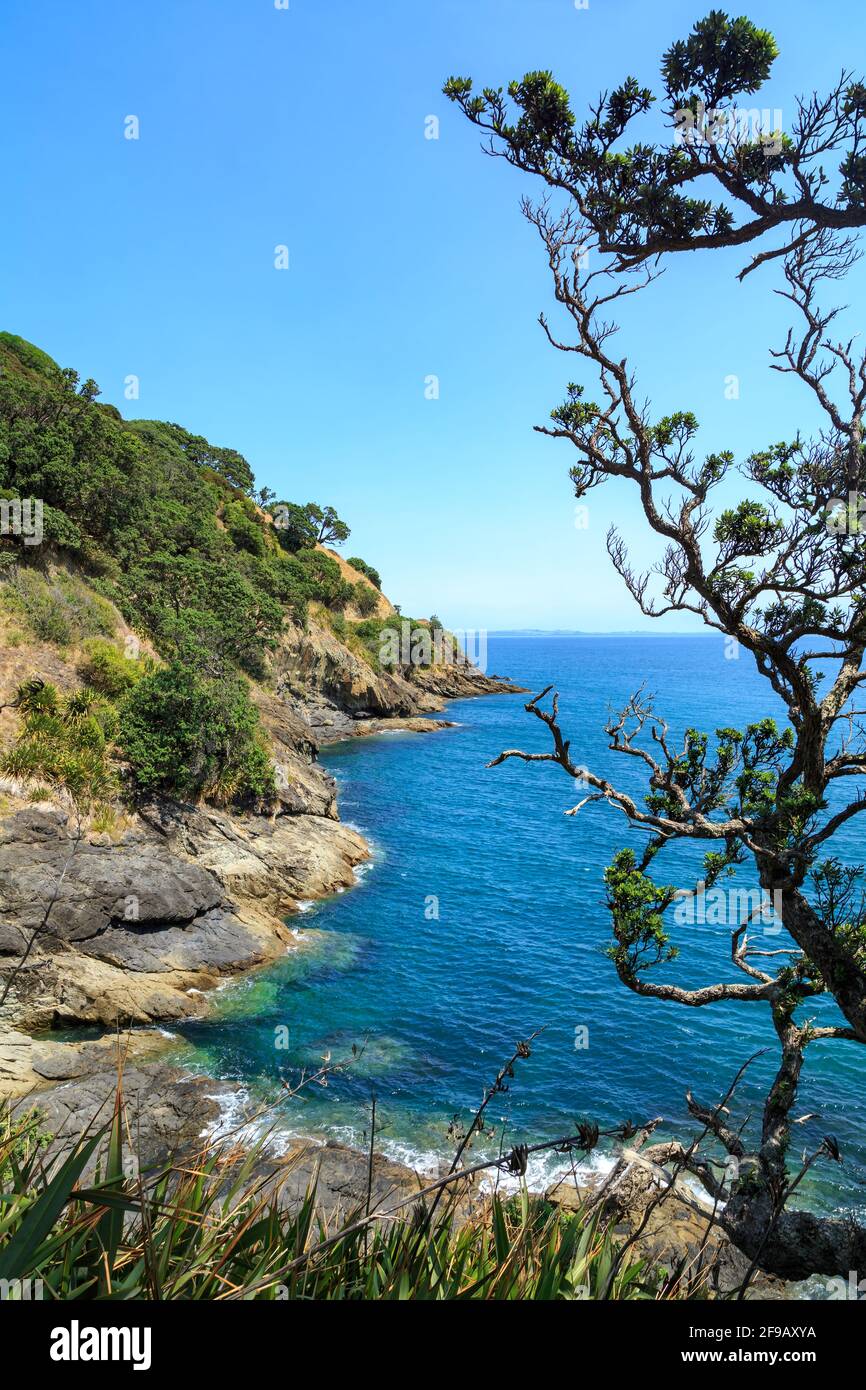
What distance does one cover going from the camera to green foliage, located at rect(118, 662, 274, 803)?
2592 centimetres

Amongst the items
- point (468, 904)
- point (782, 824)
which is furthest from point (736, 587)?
point (468, 904)

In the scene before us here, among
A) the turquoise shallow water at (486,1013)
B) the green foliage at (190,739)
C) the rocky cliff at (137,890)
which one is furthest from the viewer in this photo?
the green foliage at (190,739)

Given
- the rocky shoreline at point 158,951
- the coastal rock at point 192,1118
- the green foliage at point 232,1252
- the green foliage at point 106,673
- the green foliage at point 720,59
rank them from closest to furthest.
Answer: the green foliage at point 232,1252 → the green foliage at point 720,59 → the coastal rock at point 192,1118 → the rocky shoreline at point 158,951 → the green foliage at point 106,673

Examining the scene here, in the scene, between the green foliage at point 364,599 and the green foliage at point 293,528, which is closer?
the green foliage at point 293,528

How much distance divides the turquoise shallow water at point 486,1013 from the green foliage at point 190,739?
6.46 metres

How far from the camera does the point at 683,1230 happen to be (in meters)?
13.7

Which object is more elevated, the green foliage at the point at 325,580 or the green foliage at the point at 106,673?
the green foliage at the point at 325,580

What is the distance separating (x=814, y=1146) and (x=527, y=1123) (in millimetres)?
6905

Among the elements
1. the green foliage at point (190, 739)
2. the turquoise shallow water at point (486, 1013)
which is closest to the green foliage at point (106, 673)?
the green foliage at point (190, 739)

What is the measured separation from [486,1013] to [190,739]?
14.5 metres

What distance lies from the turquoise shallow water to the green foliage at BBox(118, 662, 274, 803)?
6.46m

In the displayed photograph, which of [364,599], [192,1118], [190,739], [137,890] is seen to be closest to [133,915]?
[137,890]

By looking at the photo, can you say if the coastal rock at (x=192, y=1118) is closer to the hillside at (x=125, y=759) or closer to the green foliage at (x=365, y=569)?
the hillside at (x=125, y=759)

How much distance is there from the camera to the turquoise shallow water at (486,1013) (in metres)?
17.8
